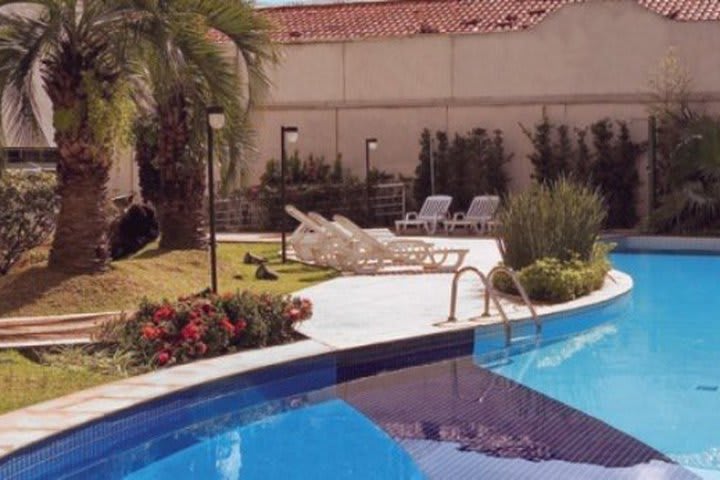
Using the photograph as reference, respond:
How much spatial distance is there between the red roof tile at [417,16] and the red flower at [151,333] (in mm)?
18647

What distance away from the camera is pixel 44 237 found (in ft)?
49.9

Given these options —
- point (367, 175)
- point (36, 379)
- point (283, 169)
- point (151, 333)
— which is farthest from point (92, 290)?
point (367, 175)

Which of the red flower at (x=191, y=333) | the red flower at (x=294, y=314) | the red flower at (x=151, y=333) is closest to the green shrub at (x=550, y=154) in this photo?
the red flower at (x=294, y=314)

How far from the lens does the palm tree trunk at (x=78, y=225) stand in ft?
42.6

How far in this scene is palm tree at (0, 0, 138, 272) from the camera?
40.4 ft

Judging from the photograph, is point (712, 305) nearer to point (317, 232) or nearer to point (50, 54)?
point (317, 232)

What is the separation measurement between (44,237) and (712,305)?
8613mm

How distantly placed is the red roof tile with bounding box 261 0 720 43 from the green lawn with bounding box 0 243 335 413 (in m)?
12.2

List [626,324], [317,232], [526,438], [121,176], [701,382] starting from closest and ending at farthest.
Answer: [526,438] < [701,382] < [626,324] < [317,232] < [121,176]

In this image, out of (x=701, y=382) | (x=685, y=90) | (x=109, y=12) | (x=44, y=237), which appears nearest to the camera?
(x=701, y=382)

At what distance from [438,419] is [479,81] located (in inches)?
727

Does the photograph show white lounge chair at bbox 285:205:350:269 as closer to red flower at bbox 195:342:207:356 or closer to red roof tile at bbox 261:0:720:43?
red flower at bbox 195:342:207:356

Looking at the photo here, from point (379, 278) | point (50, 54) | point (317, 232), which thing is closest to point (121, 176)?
point (317, 232)

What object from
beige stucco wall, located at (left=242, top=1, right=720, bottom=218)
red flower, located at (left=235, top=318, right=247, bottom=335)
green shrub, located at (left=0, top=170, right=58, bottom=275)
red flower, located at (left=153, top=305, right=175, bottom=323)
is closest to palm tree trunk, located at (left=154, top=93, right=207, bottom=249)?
green shrub, located at (left=0, top=170, right=58, bottom=275)
